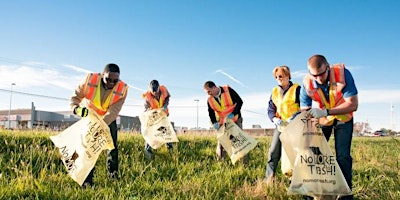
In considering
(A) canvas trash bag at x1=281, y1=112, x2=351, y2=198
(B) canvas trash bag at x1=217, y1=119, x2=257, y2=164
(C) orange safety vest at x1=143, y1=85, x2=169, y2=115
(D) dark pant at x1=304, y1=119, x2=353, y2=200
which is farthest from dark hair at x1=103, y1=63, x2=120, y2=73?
(C) orange safety vest at x1=143, y1=85, x2=169, y2=115

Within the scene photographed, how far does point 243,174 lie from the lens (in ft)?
19.5

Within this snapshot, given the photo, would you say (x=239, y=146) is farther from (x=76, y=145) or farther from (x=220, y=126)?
(x=76, y=145)

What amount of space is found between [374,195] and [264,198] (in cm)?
149

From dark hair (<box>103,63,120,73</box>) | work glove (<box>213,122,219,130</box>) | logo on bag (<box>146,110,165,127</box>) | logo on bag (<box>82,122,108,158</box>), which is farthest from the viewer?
logo on bag (<box>146,110,165,127</box>)

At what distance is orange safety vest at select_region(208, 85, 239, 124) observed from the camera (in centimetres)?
722

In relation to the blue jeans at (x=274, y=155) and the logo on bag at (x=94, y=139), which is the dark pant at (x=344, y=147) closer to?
the blue jeans at (x=274, y=155)

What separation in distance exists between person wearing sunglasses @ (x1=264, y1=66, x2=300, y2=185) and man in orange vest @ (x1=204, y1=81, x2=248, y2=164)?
1702 mm

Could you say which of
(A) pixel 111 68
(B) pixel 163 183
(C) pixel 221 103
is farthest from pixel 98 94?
(C) pixel 221 103

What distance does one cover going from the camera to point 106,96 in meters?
5.32

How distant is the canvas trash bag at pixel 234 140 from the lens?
22.4 feet

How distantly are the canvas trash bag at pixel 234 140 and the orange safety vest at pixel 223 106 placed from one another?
0.15 metres

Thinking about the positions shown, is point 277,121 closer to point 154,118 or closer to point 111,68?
point 111,68

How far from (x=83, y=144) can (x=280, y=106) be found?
8.87 feet

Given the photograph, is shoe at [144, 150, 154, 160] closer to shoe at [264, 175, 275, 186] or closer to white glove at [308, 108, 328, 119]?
shoe at [264, 175, 275, 186]
